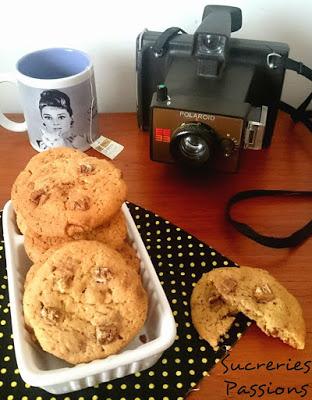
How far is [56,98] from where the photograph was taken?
1.98 feet

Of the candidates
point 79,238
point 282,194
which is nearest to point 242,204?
point 282,194

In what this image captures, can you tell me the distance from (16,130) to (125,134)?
17 cm

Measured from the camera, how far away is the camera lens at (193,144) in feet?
1.85

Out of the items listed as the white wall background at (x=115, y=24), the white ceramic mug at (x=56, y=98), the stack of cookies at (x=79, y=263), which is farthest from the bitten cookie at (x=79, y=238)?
the white wall background at (x=115, y=24)

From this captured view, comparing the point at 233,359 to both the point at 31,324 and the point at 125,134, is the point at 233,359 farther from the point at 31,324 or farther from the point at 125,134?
the point at 125,134

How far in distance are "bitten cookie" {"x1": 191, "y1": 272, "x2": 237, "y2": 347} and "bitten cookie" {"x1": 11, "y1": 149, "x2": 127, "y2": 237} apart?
0.45 ft

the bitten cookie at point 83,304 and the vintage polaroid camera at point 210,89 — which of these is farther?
the vintage polaroid camera at point 210,89

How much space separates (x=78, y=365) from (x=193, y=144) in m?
0.33

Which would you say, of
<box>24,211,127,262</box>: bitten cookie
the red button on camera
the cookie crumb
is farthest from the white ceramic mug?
the cookie crumb

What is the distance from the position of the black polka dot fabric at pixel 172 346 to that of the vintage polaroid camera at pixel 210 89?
0.12m

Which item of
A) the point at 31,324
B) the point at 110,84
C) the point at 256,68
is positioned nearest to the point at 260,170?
the point at 256,68

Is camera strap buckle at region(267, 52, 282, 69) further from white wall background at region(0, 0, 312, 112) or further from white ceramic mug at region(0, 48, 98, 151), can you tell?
white ceramic mug at region(0, 48, 98, 151)

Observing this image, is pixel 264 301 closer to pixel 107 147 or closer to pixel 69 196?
pixel 69 196

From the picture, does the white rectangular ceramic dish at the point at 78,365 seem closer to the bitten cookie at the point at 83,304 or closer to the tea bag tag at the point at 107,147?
the bitten cookie at the point at 83,304
